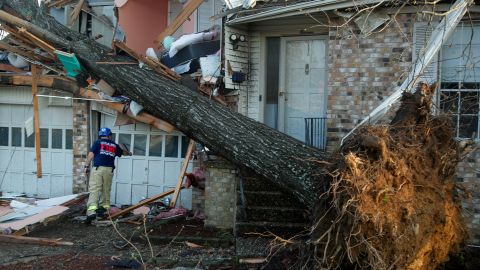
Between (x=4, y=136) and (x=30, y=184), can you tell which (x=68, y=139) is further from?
(x=4, y=136)

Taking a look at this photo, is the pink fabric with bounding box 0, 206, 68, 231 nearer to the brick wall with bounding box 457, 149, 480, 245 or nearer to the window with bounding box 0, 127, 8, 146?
the window with bounding box 0, 127, 8, 146

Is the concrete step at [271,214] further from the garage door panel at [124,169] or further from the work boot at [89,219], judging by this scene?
the garage door panel at [124,169]

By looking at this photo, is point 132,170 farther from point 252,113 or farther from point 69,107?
point 252,113

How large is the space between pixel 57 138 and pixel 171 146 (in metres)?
2.91

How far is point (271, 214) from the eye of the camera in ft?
29.6

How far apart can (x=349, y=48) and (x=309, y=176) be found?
2.85 m

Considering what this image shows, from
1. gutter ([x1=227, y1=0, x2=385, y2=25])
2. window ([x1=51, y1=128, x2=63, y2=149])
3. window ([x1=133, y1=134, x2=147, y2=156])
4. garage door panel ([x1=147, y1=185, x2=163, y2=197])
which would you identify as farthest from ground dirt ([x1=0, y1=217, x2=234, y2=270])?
gutter ([x1=227, y1=0, x2=385, y2=25])

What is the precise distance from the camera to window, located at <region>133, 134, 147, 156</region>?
1244 centimetres

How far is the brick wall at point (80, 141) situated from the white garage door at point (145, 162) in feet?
1.64

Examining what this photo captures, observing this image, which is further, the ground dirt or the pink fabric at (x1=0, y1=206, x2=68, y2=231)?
the pink fabric at (x1=0, y1=206, x2=68, y2=231)

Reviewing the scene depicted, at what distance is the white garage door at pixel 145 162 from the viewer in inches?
480

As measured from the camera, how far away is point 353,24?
9.09 metres

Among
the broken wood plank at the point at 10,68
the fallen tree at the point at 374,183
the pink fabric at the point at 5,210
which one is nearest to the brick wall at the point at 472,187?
the fallen tree at the point at 374,183

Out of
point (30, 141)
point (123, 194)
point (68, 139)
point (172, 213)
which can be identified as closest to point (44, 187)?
point (30, 141)
